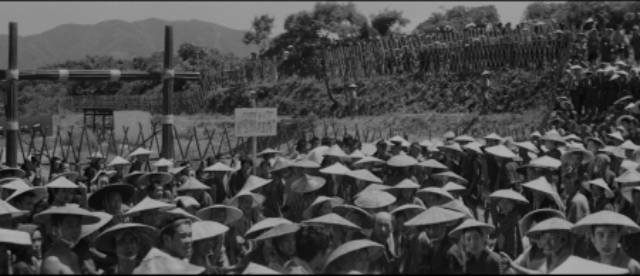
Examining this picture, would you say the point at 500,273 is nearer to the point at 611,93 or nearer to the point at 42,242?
the point at 42,242

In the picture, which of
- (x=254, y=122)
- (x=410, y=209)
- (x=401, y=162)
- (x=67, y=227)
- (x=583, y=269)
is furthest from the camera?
(x=254, y=122)

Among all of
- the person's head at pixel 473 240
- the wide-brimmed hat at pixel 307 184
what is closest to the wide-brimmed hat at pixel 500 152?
the wide-brimmed hat at pixel 307 184

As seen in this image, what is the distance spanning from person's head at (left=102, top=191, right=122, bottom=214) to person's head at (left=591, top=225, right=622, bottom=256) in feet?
13.2

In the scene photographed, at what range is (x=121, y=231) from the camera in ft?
19.3

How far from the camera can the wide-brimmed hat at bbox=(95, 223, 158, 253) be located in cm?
588

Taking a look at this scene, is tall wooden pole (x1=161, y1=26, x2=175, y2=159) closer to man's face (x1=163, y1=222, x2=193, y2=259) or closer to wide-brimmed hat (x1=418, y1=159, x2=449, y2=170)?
wide-brimmed hat (x1=418, y1=159, x2=449, y2=170)

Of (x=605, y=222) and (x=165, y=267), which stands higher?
(x=605, y=222)

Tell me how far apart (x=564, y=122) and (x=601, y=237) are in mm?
10470

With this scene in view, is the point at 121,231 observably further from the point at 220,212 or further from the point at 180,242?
the point at 220,212

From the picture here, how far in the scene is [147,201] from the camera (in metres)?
6.97

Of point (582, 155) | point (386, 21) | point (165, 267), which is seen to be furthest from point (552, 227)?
point (386, 21)

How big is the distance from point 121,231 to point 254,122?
7897 millimetres

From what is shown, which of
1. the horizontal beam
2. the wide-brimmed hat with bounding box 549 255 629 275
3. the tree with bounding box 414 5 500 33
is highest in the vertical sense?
the tree with bounding box 414 5 500 33

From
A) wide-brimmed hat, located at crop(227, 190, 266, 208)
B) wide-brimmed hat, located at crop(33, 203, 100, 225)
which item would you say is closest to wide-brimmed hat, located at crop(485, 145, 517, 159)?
wide-brimmed hat, located at crop(227, 190, 266, 208)
